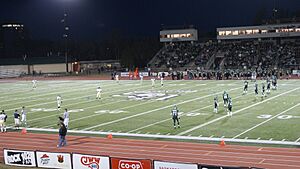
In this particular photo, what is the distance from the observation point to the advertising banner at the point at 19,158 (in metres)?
14.7

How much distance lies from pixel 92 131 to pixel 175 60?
58244 mm

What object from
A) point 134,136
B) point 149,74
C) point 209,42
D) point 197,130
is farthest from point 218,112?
point 209,42

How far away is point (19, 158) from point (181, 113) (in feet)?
41.1

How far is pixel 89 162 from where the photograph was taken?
44.2 feet

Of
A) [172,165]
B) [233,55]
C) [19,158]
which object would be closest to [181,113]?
[19,158]

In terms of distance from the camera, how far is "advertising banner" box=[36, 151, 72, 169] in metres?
13.9

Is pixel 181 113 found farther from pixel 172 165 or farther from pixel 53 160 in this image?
pixel 172 165

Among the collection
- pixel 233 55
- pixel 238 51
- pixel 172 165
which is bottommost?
pixel 172 165

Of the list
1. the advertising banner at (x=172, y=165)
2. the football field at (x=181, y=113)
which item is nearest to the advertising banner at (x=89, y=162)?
the advertising banner at (x=172, y=165)

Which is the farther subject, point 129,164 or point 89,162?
point 89,162

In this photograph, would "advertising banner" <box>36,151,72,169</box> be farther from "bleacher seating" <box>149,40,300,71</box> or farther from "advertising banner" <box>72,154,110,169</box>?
"bleacher seating" <box>149,40,300,71</box>

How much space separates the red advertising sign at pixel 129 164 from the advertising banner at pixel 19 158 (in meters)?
3.23

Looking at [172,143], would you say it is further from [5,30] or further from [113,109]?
[5,30]

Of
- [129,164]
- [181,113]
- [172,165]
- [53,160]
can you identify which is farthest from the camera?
[181,113]
